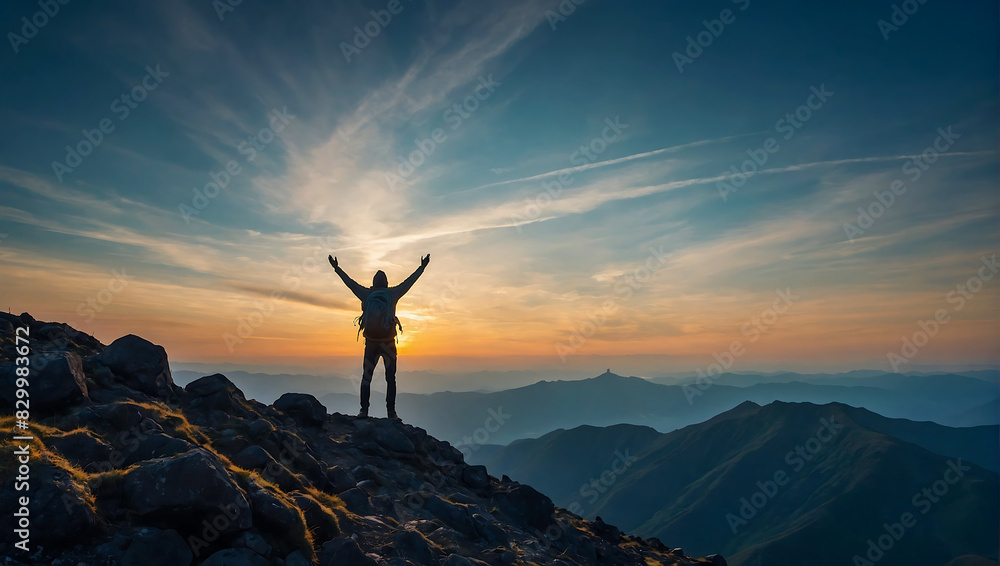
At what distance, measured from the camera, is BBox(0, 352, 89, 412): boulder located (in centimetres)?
1155

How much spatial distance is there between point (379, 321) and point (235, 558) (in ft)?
43.4

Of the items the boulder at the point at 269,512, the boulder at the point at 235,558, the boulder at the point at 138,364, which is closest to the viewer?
the boulder at the point at 235,558

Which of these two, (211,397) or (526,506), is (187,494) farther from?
(526,506)

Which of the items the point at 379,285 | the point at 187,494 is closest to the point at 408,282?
the point at 379,285

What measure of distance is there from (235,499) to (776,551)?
239088mm

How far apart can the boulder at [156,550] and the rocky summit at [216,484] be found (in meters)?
0.02

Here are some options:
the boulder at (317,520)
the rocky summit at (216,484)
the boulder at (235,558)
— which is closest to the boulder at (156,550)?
the rocky summit at (216,484)

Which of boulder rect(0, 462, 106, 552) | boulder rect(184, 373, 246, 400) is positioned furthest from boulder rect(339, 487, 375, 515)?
boulder rect(184, 373, 246, 400)

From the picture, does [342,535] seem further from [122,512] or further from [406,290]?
[406,290]

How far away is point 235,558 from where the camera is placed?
8.67 m

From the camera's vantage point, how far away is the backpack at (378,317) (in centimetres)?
2145

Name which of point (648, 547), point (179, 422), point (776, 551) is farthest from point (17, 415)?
point (776, 551)

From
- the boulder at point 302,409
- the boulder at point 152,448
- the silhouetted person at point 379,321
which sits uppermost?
the silhouetted person at point 379,321

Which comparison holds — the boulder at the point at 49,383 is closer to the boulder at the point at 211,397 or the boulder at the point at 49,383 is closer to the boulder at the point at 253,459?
the boulder at the point at 253,459
